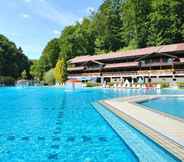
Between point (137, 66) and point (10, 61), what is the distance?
28.4m

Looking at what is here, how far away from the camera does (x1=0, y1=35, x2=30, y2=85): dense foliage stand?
61959mm

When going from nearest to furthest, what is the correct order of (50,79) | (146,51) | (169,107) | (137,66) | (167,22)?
1. (169,107)
2. (146,51)
3. (137,66)
4. (167,22)
5. (50,79)

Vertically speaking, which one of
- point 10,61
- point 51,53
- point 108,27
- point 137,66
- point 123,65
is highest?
point 108,27

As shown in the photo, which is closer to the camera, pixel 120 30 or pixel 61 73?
pixel 61 73

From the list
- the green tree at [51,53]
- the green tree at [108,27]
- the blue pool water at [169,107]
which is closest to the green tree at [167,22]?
the green tree at [108,27]

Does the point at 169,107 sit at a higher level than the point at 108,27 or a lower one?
lower

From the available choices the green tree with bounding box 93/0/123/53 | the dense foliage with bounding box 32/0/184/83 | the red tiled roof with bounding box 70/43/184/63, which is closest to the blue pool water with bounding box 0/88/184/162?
the red tiled roof with bounding box 70/43/184/63

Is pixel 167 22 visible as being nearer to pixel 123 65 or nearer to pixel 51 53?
pixel 123 65

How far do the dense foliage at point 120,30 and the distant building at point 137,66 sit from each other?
6.54 metres

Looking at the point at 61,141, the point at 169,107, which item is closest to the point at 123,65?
the point at 169,107

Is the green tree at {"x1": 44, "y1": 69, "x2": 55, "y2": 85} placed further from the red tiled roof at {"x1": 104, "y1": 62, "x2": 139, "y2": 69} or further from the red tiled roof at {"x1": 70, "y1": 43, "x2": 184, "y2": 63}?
the red tiled roof at {"x1": 104, "y1": 62, "x2": 139, "y2": 69}

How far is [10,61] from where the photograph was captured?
213 feet

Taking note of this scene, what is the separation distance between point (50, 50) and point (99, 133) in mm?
63712

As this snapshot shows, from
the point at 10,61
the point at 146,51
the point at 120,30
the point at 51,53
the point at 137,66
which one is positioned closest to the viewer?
the point at 146,51
